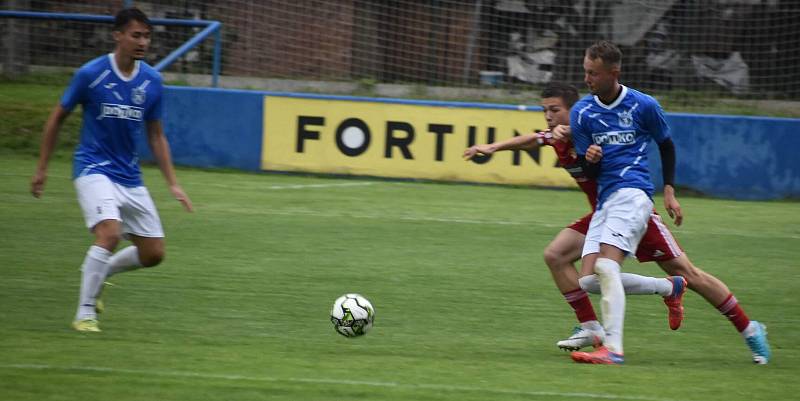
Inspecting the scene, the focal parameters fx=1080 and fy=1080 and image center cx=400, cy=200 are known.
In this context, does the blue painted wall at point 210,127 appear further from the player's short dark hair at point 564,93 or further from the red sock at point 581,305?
the red sock at point 581,305

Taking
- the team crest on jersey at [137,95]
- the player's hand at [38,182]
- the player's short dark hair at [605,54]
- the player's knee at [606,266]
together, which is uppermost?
the player's short dark hair at [605,54]

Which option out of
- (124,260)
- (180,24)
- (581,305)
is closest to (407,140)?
(180,24)

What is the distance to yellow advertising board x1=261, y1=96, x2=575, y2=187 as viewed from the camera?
15812mm

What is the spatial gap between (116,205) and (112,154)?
35 centimetres

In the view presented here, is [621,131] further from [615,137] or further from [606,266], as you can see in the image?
[606,266]

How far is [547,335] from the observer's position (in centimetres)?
709

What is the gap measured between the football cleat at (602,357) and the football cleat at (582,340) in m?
0.27

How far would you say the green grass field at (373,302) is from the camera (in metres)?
5.49

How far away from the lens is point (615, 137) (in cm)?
634

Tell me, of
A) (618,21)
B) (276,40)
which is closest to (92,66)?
(276,40)

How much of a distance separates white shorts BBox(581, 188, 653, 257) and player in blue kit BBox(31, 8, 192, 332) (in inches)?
105

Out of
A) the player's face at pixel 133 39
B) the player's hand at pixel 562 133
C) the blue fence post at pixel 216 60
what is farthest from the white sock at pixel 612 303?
the blue fence post at pixel 216 60

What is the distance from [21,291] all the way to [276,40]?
1283 centimetres

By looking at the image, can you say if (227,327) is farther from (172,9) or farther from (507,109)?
(172,9)
